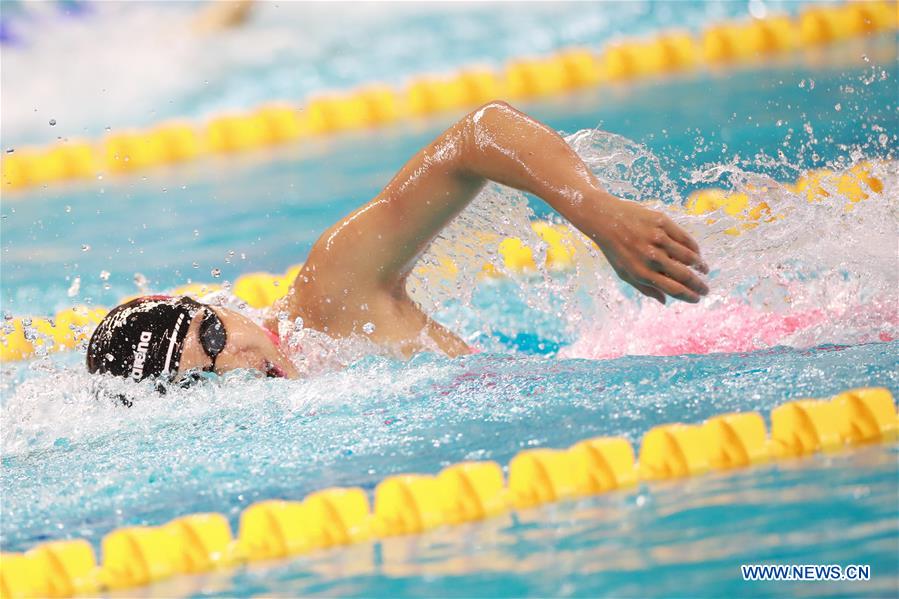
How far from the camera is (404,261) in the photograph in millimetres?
2643

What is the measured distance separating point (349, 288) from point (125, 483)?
2.12ft

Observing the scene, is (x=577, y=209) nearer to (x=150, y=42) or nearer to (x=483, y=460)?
(x=483, y=460)

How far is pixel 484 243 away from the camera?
286 cm

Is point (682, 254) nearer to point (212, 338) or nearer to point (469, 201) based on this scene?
point (469, 201)

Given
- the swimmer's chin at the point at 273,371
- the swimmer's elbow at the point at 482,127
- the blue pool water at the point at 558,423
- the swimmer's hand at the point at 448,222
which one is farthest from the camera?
the swimmer's chin at the point at 273,371


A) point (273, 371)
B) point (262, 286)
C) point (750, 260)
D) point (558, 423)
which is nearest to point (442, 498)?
point (558, 423)

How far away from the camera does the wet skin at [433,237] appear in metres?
1.93

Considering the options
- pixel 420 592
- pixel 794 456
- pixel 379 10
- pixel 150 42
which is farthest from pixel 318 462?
pixel 379 10

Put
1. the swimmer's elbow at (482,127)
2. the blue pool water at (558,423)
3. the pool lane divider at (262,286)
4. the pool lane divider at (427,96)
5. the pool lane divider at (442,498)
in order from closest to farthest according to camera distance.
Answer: the blue pool water at (558,423)
the pool lane divider at (442,498)
the swimmer's elbow at (482,127)
the pool lane divider at (262,286)
the pool lane divider at (427,96)

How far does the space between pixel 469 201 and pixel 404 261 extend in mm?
213

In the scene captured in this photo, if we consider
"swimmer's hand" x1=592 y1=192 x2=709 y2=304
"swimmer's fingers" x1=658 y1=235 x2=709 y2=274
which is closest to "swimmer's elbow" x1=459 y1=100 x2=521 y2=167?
"swimmer's hand" x1=592 y1=192 x2=709 y2=304

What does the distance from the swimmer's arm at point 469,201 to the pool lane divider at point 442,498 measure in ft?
1.27

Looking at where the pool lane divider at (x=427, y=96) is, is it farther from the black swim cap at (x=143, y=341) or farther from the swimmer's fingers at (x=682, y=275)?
the swimmer's fingers at (x=682, y=275)

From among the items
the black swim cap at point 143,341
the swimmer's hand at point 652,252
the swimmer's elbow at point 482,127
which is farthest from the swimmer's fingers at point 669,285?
the black swim cap at point 143,341
